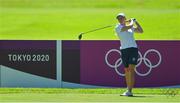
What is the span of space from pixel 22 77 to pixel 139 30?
3.49 metres

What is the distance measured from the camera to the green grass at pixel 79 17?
3709 cm

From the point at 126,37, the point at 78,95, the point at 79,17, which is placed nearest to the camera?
the point at 78,95

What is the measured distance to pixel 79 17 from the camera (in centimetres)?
4453

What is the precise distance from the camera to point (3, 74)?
55.3ft

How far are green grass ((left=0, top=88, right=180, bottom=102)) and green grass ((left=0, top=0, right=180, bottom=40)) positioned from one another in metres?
18.1

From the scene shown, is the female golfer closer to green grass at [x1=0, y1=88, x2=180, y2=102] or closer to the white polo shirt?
the white polo shirt

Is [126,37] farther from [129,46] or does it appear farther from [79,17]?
[79,17]

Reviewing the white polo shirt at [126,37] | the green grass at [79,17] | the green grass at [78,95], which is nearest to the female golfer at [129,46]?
the white polo shirt at [126,37]

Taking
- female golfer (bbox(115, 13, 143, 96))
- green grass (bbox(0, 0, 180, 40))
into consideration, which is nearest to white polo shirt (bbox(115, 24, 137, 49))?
female golfer (bbox(115, 13, 143, 96))

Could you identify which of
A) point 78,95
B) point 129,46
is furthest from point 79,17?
point 78,95

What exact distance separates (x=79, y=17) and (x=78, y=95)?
30.2m

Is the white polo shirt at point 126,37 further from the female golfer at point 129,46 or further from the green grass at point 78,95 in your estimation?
the green grass at point 78,95

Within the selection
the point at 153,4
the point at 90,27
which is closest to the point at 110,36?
the point at 90,27

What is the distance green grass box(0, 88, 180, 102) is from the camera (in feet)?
44.3
